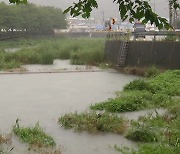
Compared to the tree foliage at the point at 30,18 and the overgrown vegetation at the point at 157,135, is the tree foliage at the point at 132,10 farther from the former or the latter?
the tree foliage at the point at 30,18

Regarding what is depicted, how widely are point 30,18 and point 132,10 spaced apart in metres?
62.0

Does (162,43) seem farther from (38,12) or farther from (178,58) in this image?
(38,12)

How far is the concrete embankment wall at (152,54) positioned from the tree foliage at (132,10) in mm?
18013

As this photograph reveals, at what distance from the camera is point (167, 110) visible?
1039 centimetres

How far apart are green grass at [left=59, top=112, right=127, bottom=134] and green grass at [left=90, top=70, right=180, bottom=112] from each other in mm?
1587

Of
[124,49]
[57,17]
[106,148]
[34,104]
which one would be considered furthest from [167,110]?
[57,17]

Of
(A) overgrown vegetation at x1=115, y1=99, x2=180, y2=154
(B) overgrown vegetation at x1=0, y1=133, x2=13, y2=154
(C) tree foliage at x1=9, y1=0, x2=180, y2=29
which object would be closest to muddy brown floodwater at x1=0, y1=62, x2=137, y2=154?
(B) overgrown vegetation at x1=0, y1=133, x2=13, y2=154

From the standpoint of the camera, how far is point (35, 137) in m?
7.69

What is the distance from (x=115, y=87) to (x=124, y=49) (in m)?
7.81

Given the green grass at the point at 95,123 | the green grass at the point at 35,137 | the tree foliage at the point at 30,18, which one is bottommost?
the green grass at the point at 95,123

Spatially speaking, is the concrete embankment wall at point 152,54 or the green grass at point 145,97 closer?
the green grass at point 145,97

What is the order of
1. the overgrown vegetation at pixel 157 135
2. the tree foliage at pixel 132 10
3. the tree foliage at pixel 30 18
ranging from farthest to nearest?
1. the tree foliage at pixel 30 18
2. the overgrown vegetation at pixel 157 135
3. the tree foliage at pixel 132 10

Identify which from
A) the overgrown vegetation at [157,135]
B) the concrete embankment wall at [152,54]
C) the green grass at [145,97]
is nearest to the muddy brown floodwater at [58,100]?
the overgrown vegetation at [157,135]

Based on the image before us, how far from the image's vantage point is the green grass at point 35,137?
7.42 m
